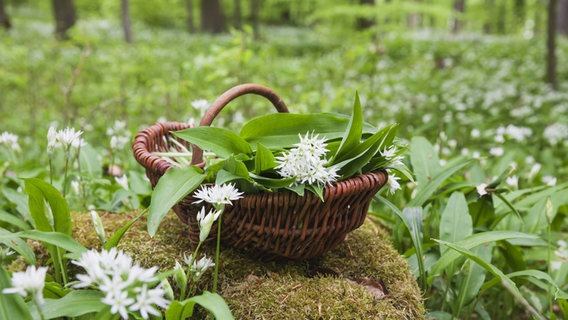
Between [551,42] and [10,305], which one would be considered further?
[551,42]

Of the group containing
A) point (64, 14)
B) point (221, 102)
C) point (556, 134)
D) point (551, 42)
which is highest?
point (64, 14)

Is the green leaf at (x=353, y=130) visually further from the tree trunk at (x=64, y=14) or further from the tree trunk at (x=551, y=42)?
the tree trunk at (x=64, y=14)

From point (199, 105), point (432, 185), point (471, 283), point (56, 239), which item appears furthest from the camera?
point (199, 105)

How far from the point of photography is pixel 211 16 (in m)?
17.5

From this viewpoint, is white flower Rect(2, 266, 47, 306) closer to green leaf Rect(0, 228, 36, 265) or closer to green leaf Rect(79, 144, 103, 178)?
green leaf Rect(0, 228, 36, 265)

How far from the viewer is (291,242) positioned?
1.48m

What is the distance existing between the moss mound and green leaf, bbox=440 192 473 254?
0.30 metres

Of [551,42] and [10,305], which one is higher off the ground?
[551,42]

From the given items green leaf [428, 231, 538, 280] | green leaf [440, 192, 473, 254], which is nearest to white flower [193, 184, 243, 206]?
green leaf [428, 231, 538, 280]

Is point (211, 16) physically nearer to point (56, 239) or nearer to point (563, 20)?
point (563, 20)

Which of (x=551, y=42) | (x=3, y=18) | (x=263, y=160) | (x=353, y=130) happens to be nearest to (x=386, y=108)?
(x=551, y=42)

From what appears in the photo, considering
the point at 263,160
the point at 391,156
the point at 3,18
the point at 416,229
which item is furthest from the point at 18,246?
the point at 3,18

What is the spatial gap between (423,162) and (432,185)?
22 cm

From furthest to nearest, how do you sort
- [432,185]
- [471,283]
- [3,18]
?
[3,18], [432,185], [471,283]
